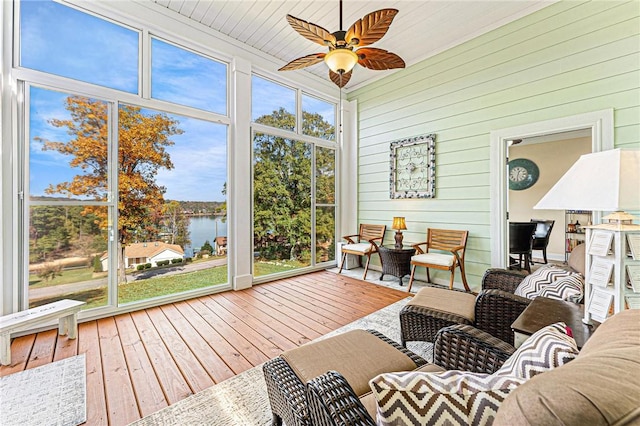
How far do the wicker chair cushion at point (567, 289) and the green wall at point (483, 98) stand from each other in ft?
6.00

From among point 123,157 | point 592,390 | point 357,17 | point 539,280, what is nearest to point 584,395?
point 592,390

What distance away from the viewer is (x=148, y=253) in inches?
129

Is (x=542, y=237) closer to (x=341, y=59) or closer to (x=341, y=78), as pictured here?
(x=341, y=78)

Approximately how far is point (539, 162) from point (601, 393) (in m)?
7.96

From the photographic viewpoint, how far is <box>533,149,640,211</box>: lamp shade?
1.13 m

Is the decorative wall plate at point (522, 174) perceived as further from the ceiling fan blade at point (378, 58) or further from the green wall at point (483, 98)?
the ceiling fan blade at point (378, 58)

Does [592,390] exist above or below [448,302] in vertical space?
above

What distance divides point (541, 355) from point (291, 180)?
4182 millimetres

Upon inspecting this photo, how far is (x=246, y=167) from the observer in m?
4.02

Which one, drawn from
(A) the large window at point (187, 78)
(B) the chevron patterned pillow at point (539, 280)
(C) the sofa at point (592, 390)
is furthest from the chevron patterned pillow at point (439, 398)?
(A) the large window at point (187, 78)

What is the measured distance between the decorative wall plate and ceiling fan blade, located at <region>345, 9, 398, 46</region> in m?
6.35

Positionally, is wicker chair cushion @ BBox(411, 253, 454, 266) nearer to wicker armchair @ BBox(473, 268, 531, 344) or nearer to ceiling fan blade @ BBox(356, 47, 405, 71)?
wicker armchair @ BBox(473, 268, 531, 344)

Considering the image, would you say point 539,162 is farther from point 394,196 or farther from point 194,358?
point 194,358

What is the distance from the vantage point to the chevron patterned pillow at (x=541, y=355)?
0.76m
